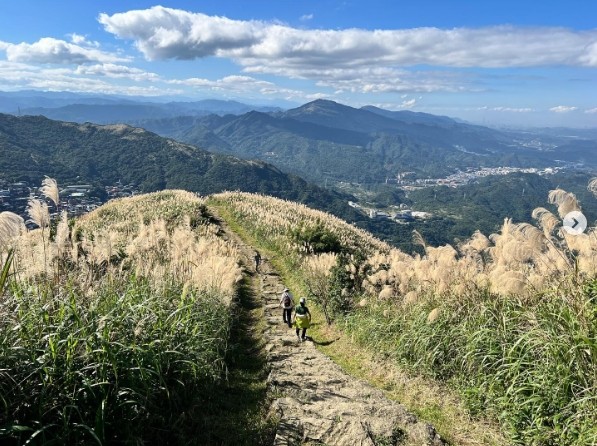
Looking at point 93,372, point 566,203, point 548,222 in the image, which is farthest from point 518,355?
point 93,372

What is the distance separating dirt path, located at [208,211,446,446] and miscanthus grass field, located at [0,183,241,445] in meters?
1.17

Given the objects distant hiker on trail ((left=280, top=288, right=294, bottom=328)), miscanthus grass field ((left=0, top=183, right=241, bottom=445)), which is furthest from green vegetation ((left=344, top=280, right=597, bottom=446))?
miscanthus grass field ((left=0, top=183, right=241, bottom=445))

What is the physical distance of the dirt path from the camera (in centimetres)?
530

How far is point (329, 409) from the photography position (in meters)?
6.02

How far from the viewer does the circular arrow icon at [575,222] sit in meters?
5.74

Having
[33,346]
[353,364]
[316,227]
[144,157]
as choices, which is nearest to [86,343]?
[33,346]

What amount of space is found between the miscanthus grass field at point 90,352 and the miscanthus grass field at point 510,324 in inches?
152

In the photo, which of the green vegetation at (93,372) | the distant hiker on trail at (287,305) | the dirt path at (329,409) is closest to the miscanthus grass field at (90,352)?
the green vegetation at (93,372)

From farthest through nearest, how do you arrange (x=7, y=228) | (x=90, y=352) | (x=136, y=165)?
(x=136, y=165)
(x=7, y=228)
(x=90, y=352)

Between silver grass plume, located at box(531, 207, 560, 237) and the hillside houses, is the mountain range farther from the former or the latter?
silver grass plume, located at box(531, 207, 560, 237)

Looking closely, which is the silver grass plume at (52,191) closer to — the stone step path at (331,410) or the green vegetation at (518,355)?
the stone step path at (331,410)

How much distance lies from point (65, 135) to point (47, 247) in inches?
8568

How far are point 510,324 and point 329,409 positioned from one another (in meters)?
3.03

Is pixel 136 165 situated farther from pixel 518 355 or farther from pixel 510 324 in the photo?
pixel 518 355
